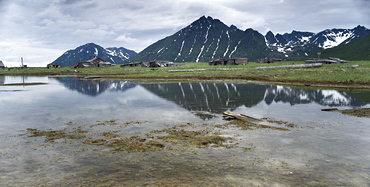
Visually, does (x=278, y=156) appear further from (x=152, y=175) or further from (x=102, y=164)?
(x=102, y=164)

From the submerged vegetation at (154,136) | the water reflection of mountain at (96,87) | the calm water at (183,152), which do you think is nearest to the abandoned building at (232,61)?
the water reflection of mountain at (96,87)

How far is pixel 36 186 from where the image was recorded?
8.70 m

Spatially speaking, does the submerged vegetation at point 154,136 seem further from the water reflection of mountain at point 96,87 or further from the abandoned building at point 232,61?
the abandoned building at point 232,61

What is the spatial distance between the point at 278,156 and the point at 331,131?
6.98 meters

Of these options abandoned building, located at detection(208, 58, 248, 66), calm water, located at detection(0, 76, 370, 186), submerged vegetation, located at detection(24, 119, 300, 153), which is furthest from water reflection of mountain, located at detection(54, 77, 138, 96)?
abandoned building, located at detection(208, 58, 248, 66)

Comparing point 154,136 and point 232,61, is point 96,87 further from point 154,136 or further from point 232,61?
point 232,61

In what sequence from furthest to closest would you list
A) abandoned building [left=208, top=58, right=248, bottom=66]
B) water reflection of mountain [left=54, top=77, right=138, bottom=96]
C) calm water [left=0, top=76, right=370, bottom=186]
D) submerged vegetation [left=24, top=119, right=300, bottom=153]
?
abandoned building [left=208, top=58, right=248, bottom=66], water reflection of mountain [left=54, top=77, right=138, bottom=96], submerged vegetation [left=24, top=119, right=300, bottom=153], calm water [left=0, top=76, right=370, bottom=186]

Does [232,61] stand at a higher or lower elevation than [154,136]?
higher

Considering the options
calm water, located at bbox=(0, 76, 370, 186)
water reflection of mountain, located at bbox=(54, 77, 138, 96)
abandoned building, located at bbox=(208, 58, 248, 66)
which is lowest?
calm water, located at bbox=(0, 76, 370, 186)

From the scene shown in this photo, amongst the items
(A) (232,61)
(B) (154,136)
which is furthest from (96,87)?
(A) (232,61)

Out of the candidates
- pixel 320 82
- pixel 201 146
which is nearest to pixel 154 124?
pixel 201 146

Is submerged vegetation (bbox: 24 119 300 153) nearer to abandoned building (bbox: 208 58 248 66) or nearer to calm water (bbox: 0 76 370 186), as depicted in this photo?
calm water (bbox: 0 76 370 186)

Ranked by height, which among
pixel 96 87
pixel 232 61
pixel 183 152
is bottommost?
pixel 183 152

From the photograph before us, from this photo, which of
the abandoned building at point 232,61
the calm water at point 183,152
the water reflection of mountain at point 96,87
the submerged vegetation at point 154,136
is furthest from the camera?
the abandoned building at point 232,61
